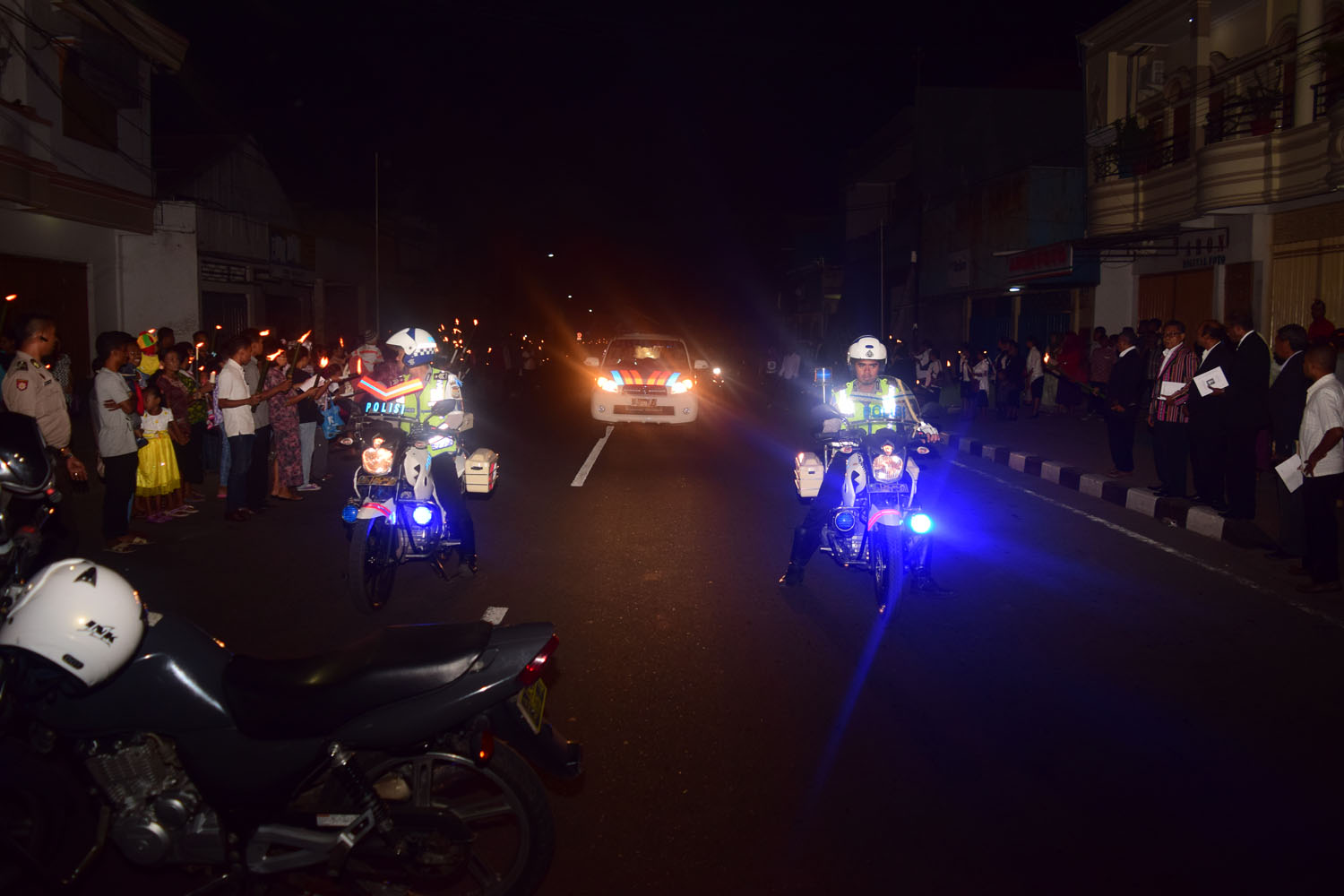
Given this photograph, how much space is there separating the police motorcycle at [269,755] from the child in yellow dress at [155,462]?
24.3ft

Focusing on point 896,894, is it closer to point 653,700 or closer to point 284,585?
point 653,700

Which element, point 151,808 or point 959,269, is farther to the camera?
point 959,269

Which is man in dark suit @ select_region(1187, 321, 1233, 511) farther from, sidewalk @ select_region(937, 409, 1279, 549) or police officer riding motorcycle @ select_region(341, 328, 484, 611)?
police officer riding motorcycle @ select_region(341, 328, 484, 611)

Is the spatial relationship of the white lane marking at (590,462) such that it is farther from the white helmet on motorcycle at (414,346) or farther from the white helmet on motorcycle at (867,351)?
the white helmet on motorcycle at (867,351)

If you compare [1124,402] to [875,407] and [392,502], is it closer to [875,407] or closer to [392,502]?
[875,407]

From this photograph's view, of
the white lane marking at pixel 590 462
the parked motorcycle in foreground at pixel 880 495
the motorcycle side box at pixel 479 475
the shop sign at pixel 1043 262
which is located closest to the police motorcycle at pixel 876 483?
the parked motorcycle in foreground at pixel 880 495

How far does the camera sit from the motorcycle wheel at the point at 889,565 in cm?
699

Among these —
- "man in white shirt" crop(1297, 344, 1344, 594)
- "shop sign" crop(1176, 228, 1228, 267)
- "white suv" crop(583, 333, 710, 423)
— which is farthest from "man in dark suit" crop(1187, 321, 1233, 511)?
"shop sign" crop(1176, 228, 1228, 267)

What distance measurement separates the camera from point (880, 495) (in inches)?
282

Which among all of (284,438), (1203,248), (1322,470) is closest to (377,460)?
(284,438)

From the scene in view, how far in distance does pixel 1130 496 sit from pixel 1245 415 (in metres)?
2.25

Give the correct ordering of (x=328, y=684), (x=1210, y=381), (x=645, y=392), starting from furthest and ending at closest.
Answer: (x=645, y=392) → (x=1210, y=381) → (x=328, y=684)

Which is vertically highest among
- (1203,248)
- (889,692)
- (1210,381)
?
(1203,248)

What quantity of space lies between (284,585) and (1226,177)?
1657 cm
